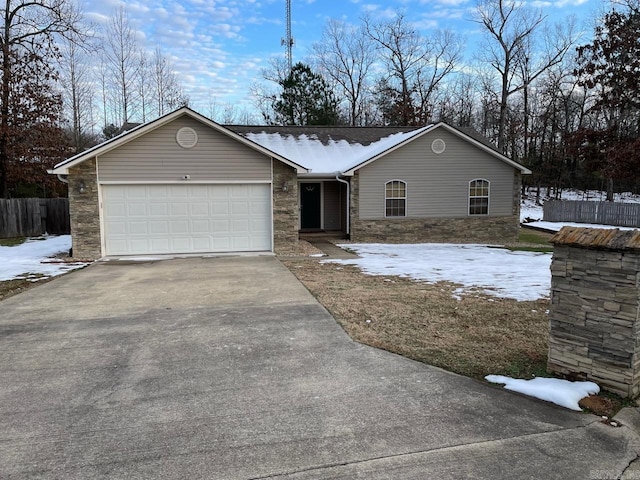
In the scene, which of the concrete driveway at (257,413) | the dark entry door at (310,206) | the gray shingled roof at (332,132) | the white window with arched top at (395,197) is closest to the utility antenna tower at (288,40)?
the gray shingled roof at (332,132)

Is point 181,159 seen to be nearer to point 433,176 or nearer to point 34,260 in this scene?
point 34,260

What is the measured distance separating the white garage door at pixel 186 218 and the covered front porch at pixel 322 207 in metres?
5.74

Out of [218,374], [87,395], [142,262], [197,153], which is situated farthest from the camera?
[197,153]

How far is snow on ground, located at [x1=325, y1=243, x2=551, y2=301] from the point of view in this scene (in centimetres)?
895

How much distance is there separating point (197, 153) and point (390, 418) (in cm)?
1090

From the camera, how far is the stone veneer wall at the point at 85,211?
40.8ft

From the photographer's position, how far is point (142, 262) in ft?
40.1

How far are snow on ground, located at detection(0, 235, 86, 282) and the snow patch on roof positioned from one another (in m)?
8.07

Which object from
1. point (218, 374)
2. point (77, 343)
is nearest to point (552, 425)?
point (218, 374)

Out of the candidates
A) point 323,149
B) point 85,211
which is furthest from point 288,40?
point 85,211

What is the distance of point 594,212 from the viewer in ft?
87.8

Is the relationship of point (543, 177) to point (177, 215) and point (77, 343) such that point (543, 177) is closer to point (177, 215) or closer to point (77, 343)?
point (177, 215)

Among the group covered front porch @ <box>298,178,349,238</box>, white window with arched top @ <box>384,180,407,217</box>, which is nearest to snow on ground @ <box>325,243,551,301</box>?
white window with arched top @ <box>384,180,407,217</box>

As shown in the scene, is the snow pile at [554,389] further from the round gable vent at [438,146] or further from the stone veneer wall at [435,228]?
the round gable vent at [438,146]
